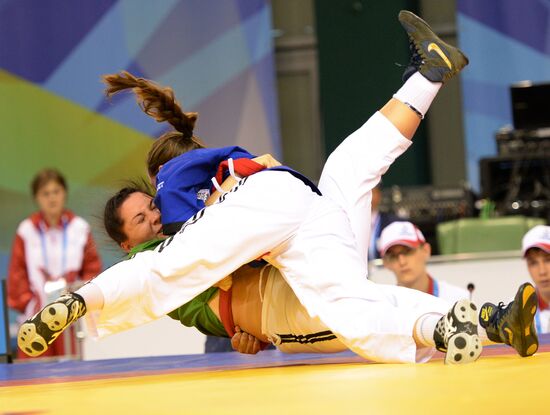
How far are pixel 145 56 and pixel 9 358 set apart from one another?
4.36 metres

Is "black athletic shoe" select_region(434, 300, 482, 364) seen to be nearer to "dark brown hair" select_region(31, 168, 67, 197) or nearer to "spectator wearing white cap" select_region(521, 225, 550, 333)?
"spectator wearing white cap" select_region(521, 225, 550, 333)

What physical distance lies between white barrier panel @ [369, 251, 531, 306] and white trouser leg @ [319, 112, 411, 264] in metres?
1.78

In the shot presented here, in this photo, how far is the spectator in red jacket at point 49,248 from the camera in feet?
22.5

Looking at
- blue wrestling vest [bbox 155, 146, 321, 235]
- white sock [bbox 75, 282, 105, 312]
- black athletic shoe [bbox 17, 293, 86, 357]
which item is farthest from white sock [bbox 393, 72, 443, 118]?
black athletic shoe [bbox 17, 293, 86, 357]

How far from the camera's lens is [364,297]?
122 inches

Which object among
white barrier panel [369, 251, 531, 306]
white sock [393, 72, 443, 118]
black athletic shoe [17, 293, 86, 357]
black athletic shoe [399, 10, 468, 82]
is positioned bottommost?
black athletic shoe [17, 293, 86, 357]

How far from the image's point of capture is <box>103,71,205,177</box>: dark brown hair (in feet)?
13.4

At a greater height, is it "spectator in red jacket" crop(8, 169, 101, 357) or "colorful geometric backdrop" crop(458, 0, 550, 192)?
"colorful geometric backdrop" crop(458, 0, 550, 192)

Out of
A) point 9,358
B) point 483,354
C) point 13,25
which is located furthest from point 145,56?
point 483,354

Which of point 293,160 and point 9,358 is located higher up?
point 293,160

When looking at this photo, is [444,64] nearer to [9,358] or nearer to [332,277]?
[332,277]

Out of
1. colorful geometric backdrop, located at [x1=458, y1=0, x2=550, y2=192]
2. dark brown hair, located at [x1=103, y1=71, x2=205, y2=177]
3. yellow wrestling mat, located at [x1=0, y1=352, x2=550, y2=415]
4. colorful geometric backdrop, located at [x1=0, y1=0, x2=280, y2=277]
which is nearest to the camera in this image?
yellow wrestling mat, located at [x1=0, y1=352, x2=550, y2=415]

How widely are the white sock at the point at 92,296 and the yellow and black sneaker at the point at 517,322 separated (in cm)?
100

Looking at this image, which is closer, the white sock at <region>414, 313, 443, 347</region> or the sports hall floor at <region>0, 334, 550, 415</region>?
the sports hall floor at <region>0, 334, 550, 415</region>
